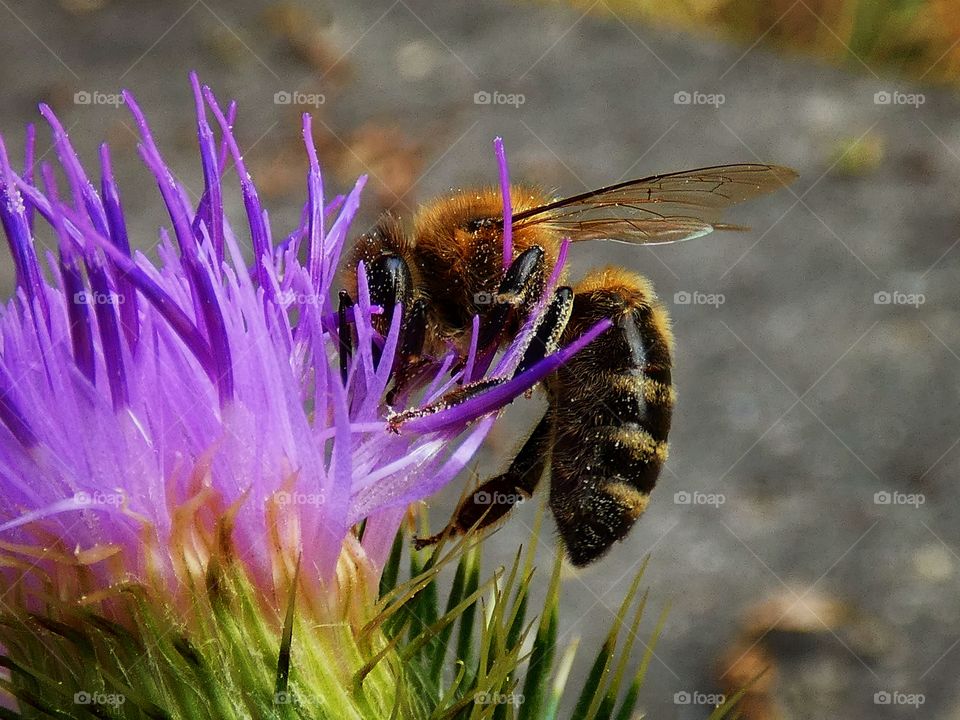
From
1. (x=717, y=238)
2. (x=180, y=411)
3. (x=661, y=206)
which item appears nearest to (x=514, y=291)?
(x=661, y=206)

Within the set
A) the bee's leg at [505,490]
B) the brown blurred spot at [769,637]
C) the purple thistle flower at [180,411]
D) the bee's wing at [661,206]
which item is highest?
the bee's wing at [661,206]

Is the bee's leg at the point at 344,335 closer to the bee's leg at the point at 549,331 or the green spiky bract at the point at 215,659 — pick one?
the bee's leg at the point at 549,331

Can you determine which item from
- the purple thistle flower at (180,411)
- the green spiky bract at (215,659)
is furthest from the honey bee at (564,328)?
the green spiky bract at (215,659)

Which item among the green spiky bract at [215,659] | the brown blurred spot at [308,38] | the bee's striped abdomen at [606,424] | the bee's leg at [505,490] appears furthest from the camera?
the brown blurred spot at [308,38]

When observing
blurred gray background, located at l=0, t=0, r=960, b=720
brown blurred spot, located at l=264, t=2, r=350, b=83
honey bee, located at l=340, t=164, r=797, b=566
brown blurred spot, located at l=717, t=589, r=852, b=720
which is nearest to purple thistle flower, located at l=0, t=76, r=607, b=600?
honey bee, located at l=340, t=164, r=797, b=566

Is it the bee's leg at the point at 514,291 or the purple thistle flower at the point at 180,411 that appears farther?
the bee's leg at the point at 514,291

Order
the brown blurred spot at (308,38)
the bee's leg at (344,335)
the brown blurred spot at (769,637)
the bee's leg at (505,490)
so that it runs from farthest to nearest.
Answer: the brown blurred spot at (308,38) → the brown blurred spot at (769,637) → the bee's leg at (505,490) → the bee's leg at (344,335)

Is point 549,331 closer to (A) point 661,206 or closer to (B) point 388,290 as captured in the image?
(B) point 388,290
